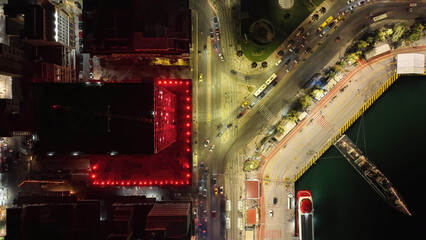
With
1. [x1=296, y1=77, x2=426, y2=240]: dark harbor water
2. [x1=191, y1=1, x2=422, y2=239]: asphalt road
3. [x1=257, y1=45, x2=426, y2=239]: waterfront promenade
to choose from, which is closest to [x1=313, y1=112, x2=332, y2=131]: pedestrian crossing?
[x1=257, y1=45, x2=426, y2=239]: waterfront promenade

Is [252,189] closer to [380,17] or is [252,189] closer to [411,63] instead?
[411,63]

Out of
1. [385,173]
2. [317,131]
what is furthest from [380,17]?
[385,173]

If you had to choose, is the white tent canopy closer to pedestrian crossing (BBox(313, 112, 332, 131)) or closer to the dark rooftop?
pedestrian crossing (BBox(313, 112, 332, 131))

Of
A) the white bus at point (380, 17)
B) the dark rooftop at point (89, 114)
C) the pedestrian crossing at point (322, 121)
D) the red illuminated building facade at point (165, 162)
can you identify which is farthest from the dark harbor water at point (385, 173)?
the dark rooftop at point (89, 114)

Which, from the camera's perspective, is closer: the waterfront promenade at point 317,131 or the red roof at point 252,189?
the red roof at point 252,189

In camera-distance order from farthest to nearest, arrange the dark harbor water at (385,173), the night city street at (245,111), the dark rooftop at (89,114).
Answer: the dark harbor water at (385,173) < the night city street at (245,111) < the dark rooftop at (89,114)

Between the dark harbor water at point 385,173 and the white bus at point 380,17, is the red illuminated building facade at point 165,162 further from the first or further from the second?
the white bus at point 380,17
